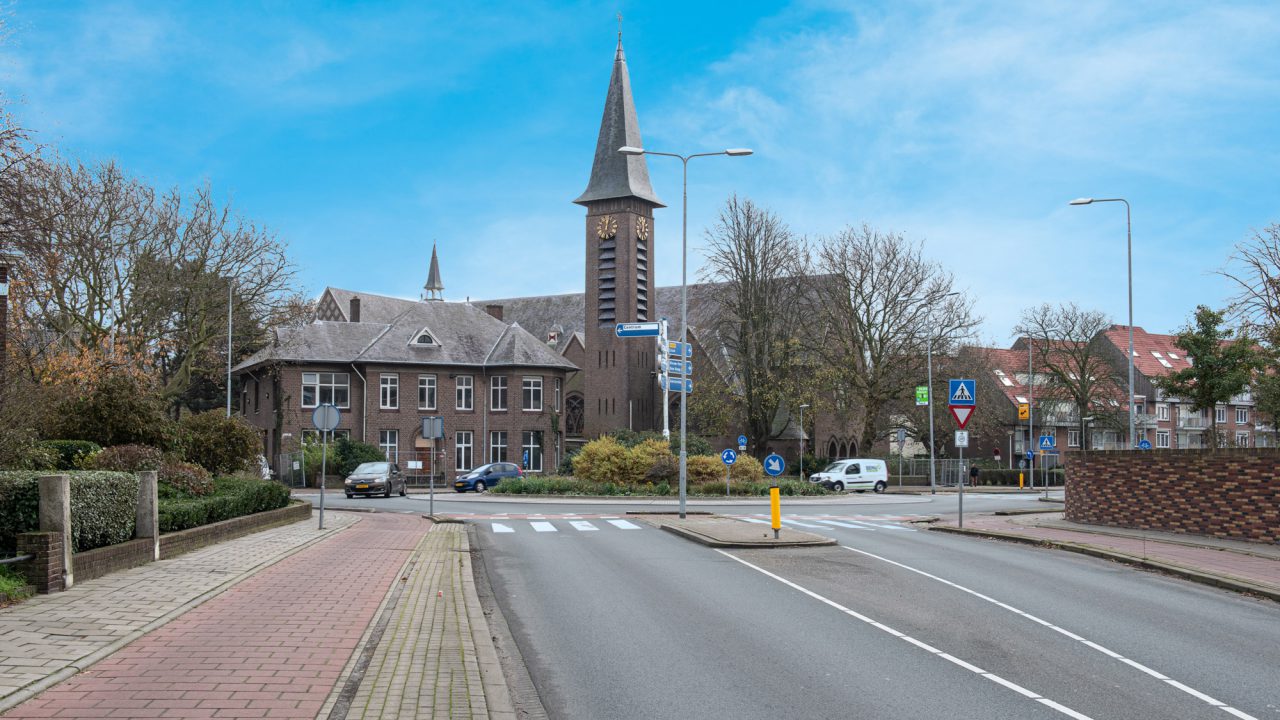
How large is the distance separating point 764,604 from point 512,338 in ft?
158

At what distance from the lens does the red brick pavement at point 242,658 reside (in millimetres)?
6438

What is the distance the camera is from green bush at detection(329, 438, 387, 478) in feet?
169

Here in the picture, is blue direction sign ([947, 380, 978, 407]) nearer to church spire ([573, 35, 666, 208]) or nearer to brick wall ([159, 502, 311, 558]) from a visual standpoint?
brick wall ([159, 502, 311, 558])

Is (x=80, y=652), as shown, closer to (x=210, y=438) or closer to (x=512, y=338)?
(x=210, y=438)

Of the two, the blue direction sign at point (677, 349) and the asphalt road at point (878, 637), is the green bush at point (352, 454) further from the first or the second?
the asphalt road at point (878, 637)

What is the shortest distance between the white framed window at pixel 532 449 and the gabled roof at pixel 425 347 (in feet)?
12.5

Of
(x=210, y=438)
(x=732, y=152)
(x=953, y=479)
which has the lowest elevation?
(x=953, y=479)

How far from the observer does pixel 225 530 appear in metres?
17.2

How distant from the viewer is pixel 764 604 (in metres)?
11.4

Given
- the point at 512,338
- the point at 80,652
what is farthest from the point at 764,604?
the point at 512,338

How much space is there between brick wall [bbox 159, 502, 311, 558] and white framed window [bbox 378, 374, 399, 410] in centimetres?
3206

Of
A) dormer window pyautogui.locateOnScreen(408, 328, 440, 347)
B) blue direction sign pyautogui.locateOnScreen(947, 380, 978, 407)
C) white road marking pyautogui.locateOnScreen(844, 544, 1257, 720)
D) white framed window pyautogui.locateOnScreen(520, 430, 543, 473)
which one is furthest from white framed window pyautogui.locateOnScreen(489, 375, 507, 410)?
white road marking pyautogui.locateOnScreen(844, 544, 1257, 720)

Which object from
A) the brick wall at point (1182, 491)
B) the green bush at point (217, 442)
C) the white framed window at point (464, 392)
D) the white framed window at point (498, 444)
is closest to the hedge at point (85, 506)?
the green bush at point (217, 442)

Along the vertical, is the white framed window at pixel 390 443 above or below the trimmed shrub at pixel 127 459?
below
